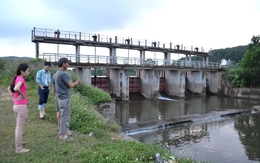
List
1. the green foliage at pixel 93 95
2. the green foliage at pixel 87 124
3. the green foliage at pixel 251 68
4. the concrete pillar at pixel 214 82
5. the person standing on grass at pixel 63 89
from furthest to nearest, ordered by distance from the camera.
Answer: the concrete pillar at pixel 214 82, the green foliage at pixel 251 68, the green foliage at pixel 93 95, the green foliage at pixel 87 124, the person standing on grass at pixel 63 89

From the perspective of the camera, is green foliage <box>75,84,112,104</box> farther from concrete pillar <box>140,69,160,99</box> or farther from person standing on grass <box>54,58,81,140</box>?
concrete pillar <box>140,69,160,99</box>

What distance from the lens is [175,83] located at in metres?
27.4

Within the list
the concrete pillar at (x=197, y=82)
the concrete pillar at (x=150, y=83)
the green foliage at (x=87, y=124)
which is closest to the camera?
the green foliage at (x=87, y=124)

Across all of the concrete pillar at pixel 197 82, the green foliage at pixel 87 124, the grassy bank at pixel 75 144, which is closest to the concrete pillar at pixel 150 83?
the concrete pillar at pixel 197 82

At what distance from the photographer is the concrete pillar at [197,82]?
2967 centimetres

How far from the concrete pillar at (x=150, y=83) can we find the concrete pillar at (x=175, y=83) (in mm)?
3571

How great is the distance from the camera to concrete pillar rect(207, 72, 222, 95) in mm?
30969

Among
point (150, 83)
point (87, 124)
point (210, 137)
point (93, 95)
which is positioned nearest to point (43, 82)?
point (87, 124)

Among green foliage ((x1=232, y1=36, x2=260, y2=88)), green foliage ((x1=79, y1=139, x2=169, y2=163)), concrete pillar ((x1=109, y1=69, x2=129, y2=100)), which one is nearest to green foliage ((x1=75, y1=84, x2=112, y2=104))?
green foliage ((x1=79, y1=139, x2=169, y2=163))

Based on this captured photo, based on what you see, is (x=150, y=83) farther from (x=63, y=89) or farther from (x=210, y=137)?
(x=63, y=89)

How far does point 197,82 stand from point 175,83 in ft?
14.9

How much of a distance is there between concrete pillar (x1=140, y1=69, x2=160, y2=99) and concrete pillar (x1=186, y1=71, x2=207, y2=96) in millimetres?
8016

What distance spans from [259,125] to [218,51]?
67.3 m

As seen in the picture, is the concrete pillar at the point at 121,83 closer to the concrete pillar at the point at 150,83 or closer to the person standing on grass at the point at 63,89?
the concrete pillar at the point at 150,83
